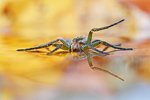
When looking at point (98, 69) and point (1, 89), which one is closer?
point (1, 89)

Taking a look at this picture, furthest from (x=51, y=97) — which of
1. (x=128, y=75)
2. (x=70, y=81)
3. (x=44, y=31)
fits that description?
(x=44, y=31)

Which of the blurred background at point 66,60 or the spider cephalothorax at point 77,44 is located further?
the spider cephalothorax at point 77,44

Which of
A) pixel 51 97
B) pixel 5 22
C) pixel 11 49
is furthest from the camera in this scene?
pixel 5 22

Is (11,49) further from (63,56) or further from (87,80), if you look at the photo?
(87,80)

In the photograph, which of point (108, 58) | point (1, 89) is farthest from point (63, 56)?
point (1, 89)

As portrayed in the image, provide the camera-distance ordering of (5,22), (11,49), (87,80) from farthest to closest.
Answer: (5,22) < (11,49) < (87,80)

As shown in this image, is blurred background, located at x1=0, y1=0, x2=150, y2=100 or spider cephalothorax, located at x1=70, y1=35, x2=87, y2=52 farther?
spider cephalothorax, located at x1=70, y1=35, x2=87, y2=52

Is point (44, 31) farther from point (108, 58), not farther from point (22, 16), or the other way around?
point (108, 58)
